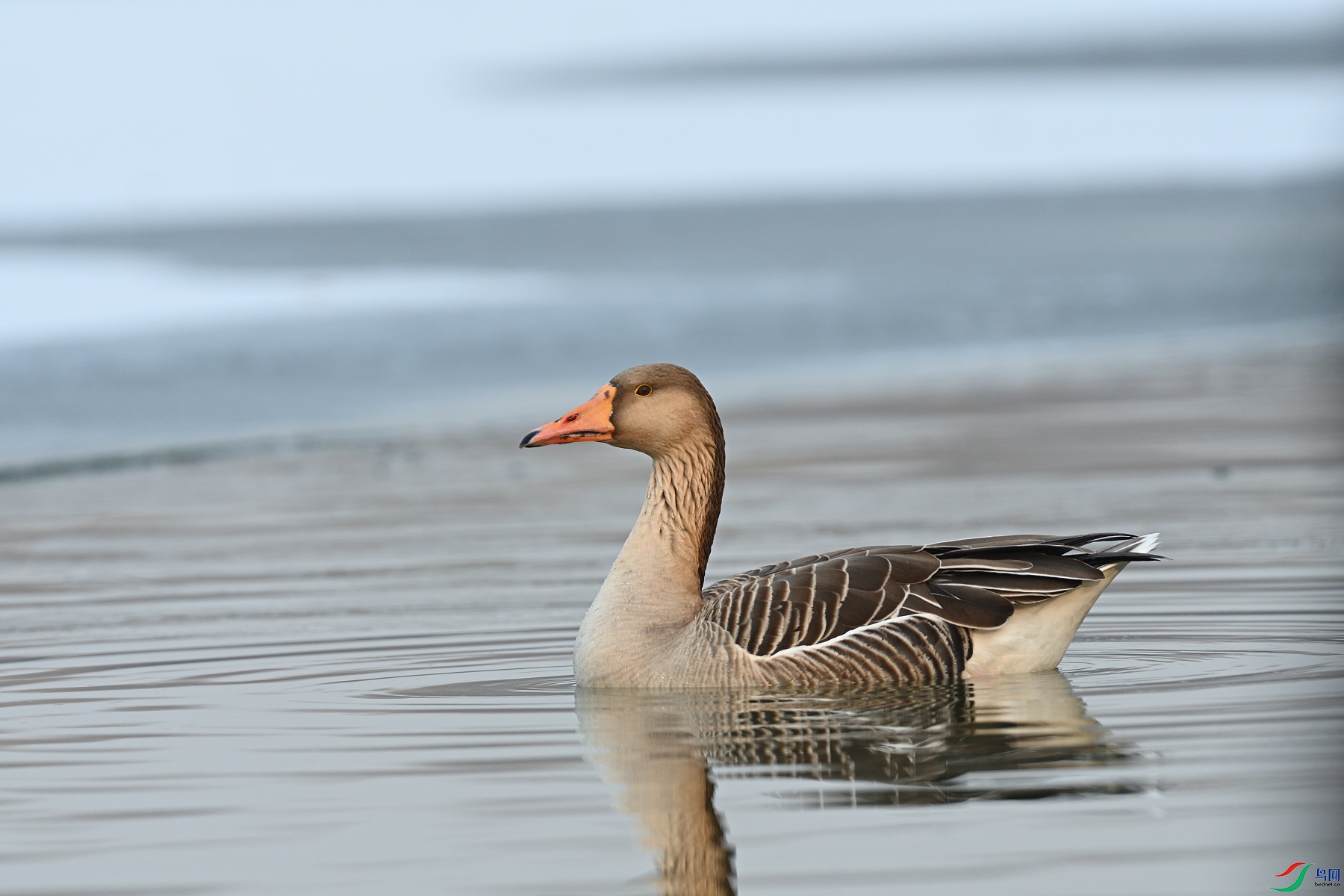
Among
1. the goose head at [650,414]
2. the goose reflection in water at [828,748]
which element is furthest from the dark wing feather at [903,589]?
the goose head at [650,414]

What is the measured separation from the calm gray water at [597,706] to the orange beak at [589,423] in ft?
2.73

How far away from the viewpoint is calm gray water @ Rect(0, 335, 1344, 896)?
468cm

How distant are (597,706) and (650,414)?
1245mm

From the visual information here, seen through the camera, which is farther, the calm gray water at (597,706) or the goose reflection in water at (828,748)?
the goose reflection in water at (828,748)

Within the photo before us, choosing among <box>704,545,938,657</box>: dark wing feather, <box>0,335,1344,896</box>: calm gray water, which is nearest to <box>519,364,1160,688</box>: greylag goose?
<box>704,545,938,657</box>: dark wing feather

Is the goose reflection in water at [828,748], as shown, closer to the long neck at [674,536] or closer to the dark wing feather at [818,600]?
the dark wing feather at [818,600]

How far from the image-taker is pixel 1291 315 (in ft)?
69.0

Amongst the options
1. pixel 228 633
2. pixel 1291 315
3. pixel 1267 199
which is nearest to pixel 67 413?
pixel 228 633

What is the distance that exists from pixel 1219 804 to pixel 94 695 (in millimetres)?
3802

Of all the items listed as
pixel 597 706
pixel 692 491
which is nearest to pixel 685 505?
pixel 692 491

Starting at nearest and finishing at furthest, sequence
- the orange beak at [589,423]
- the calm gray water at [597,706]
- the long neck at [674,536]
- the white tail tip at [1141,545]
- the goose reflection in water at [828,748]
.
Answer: the calm gray water at [597,706] → the goose reflection in water at [828,748] → the white tail tip at [1141,545] → the long neck at [674,536] → the orange beak at [589,423]

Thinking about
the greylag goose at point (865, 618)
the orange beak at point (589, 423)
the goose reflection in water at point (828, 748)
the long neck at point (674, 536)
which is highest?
the orange beak at point (589, 423)

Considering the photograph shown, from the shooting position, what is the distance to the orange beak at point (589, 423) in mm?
7285

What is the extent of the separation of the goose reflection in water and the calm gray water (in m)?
0.02
